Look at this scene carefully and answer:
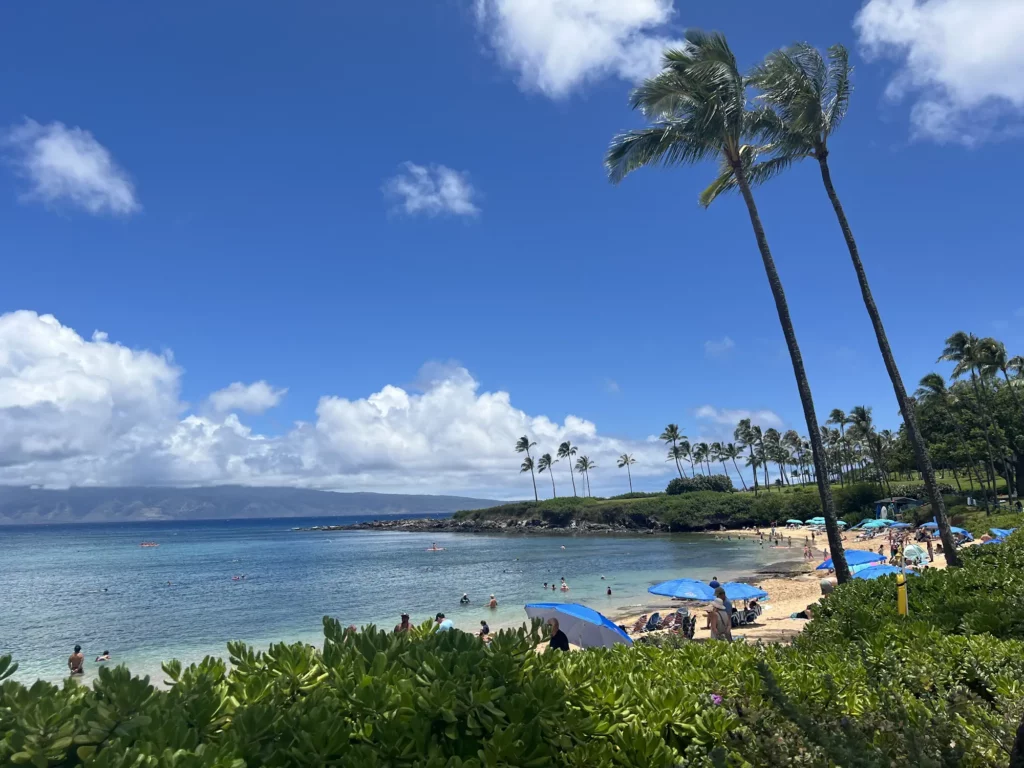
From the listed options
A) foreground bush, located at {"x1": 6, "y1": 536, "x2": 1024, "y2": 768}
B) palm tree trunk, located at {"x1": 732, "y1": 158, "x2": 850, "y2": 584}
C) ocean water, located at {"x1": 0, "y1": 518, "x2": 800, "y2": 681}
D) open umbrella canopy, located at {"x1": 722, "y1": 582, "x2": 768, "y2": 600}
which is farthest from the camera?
ocean water, located at {"x1": 0, "y1": 518, "x2": 800, "y2": 681}

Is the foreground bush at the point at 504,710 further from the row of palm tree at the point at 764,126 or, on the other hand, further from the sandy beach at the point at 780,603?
the row of palm tree at the point at 764,126

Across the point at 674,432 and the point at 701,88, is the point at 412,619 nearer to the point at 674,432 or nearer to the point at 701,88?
the point at 701,88

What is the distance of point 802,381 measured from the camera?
1336cm

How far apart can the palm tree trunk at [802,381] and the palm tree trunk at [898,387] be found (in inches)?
84.0

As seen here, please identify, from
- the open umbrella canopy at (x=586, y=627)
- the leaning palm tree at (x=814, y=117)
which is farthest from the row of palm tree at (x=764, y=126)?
the open umbrella canopy at (x=586, y=627)

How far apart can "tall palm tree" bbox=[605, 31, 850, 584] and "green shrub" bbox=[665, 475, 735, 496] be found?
86.4 m

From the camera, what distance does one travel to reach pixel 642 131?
14766mm

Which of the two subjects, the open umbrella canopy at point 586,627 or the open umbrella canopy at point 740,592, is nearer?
the open umbrella canopy at point 586,627

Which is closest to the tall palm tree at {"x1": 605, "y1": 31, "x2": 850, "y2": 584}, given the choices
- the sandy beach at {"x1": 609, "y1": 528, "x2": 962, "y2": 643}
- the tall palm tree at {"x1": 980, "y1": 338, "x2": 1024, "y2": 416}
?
the sandy beach at {"x1": 609, "y1": 528, "x2": 962, "y2": 643}

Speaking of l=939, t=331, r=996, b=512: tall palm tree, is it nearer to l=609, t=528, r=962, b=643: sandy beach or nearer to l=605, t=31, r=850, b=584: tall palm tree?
l=609, t=528, r=962, b=643: sandy beach

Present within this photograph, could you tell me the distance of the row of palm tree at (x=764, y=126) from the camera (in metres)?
13.5

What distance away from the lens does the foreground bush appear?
2.49 m

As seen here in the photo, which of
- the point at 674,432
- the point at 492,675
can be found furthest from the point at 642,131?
the point at 674,432

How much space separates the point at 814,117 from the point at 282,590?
37736 mm
